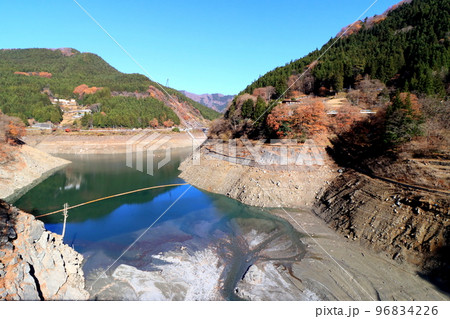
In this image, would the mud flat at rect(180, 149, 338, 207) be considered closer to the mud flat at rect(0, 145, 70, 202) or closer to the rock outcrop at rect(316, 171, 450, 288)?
the rock outcrop at rect(316, 171, 450, 288)

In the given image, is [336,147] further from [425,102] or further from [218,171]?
[218,171]

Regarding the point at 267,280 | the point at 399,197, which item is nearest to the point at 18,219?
the point at 267,280

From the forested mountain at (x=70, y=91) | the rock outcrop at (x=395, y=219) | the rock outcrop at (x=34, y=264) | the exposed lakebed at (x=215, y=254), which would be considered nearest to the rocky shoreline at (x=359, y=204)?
the rock outcrop at (x=395, y=219)

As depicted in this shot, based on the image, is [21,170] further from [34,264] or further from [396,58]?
[396,58]

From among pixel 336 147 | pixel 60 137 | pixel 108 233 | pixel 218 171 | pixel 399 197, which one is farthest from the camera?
pixel 60 137

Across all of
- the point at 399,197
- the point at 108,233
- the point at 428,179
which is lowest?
the point at 108,233

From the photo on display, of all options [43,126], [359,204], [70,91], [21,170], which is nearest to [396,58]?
[359,204]

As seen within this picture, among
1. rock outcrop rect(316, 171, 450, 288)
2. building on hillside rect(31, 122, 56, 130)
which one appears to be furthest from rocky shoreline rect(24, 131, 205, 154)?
rock outcrop rect(316, 171, 450, 288)
